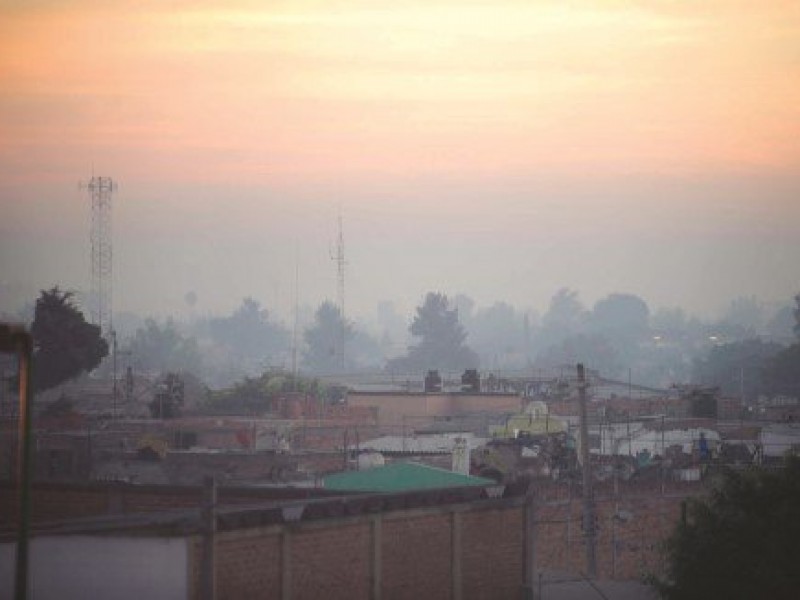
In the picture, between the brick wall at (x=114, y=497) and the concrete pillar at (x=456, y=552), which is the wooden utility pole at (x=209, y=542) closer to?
the brick wall at (x=114, y=497)

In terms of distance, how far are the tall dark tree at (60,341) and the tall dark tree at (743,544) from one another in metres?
37.8

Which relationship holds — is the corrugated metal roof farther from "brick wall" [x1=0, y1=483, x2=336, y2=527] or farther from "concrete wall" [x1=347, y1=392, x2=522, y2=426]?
"brick wall" [x1=0, y1=483, x2=336, y2=527]

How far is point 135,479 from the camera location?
116 feet

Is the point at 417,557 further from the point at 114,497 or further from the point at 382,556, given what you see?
the point at 114,497

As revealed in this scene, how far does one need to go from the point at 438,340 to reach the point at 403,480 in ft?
454

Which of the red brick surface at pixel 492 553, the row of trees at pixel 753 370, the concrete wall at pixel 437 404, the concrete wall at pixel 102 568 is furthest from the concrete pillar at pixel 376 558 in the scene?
the row of trees at pixel 753 370

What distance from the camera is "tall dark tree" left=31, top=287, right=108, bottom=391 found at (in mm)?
58594

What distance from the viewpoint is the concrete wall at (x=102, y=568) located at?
61.9 ft

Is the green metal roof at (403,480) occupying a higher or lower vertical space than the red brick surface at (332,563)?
higher

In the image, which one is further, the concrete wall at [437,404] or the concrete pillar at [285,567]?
the concrete wall at [437,404]

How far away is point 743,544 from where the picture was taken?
23016 millimetres

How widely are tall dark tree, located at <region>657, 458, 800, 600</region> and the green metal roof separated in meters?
2.98

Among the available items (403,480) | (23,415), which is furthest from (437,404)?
(23,415)

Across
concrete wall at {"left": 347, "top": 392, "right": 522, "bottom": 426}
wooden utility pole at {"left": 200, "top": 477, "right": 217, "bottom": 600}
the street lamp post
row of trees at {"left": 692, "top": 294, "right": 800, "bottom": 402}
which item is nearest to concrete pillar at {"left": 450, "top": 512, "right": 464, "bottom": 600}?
wooden utility pole at {"left": 200, "top": 477, "right": 217, "bottom": 600}
